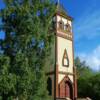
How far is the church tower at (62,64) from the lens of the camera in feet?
124

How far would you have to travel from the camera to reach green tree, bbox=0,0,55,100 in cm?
2412

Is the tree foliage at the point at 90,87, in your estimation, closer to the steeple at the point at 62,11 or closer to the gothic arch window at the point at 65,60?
the gothic arch window at the point at 65,60

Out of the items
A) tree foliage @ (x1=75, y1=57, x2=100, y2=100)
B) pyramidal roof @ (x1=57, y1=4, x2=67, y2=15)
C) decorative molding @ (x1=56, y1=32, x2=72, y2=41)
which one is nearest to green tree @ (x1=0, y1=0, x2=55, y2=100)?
decorative molding @ (x1=56, y1=32, x2=72, y2=41)

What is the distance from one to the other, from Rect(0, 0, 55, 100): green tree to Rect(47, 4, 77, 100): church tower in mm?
11759

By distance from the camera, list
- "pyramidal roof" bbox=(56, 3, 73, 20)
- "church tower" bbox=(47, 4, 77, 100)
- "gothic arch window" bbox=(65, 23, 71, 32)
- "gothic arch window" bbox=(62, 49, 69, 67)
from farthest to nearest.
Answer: "gothic arch window" bbox=(65, 23, 71, 32), "pyramidal roof" bbox=(56, 3, 73, 20), "gothic arch window" bbox=(62, 49, 69, 67), "church tower" bbox=(47, 4, 77, 100)

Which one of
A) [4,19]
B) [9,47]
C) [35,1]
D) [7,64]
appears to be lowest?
[7,64]

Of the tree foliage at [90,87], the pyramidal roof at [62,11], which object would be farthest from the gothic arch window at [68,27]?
the tree foliage at [90,87]

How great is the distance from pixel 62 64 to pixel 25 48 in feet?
46.7

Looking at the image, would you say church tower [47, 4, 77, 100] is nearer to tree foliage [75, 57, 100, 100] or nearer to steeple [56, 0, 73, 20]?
steeple [56, 0, 73, 20]

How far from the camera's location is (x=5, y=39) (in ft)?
84.1

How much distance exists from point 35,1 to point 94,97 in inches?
925

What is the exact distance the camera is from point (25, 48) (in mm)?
25141

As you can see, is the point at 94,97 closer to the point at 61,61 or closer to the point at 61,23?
the point at 61,61

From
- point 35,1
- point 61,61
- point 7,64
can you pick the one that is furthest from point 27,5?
point 61,61
